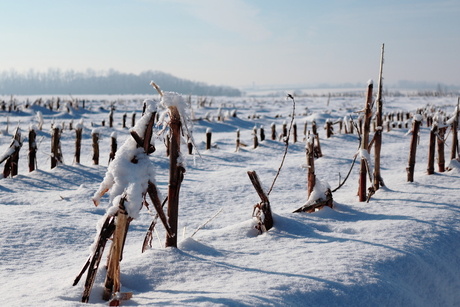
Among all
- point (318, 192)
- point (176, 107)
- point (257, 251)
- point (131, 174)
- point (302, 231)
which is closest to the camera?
point (131, 174)

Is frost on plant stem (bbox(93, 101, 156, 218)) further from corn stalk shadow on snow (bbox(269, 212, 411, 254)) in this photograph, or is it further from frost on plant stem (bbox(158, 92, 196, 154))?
corn stalk shadow on snow (bbox(269, 212, 411, 254))

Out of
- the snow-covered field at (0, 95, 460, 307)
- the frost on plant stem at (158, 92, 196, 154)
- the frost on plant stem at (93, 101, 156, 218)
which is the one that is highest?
the frost on plant stem at (158, 92, 196, 154)

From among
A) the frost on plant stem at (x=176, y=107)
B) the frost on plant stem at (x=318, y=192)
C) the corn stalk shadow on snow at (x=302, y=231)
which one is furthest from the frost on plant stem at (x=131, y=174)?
the frost on plant stem at (x=318, y=192)

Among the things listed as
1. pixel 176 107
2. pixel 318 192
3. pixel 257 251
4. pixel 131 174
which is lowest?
pixel 257 251

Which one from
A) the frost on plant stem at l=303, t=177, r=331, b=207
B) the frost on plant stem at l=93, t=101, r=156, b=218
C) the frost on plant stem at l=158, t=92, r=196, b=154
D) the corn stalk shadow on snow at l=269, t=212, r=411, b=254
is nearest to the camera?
the frost on plant stem at l=93, t=101, r=156, b=218

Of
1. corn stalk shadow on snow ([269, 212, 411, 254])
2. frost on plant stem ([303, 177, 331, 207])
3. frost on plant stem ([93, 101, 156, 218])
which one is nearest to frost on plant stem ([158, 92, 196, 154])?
frost on plant stem ([93, 101, 156, 218])

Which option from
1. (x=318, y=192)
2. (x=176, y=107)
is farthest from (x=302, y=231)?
(x=176, y=107)

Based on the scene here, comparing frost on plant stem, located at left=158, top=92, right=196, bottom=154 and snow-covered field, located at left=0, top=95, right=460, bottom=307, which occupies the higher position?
frost on plant stem, located at left=158, top=92, right=196, bottom=154

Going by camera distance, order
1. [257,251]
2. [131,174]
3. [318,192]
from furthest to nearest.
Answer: [318,192]
[257,251]
[131,174]

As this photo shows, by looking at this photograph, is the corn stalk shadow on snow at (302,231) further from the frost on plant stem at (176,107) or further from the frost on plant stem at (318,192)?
the frost on plant stem at (176,107)

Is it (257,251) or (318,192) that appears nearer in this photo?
(257,251)

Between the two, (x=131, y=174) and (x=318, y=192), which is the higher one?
(x=131, y=174)

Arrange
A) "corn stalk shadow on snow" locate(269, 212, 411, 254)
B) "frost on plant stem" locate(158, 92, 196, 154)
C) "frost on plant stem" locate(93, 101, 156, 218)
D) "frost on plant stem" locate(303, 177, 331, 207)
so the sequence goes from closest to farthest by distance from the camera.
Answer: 1. "frost on plant stem" locate(93, 101, 156, 218)
2. "frost on plant stem" locate(158, 92, 196, 154)
3. "corn stalk shadow on snow" locate(269, 212, 411, 254)
4. "frost on plant stem" locate(303, 177, 331, 207)

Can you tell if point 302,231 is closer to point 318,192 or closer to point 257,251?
point 257,251
